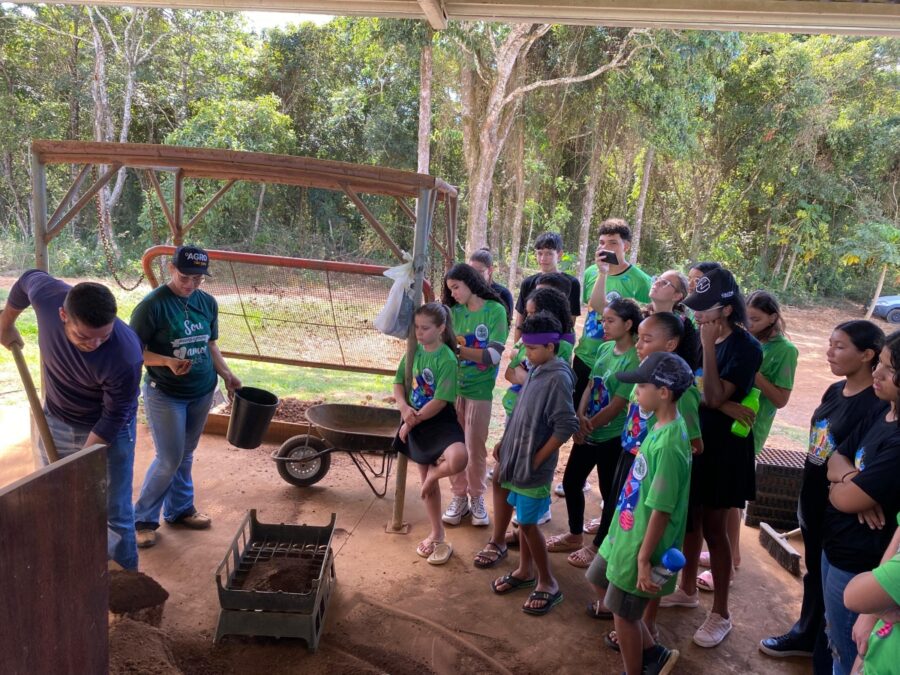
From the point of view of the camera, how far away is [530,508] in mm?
3295

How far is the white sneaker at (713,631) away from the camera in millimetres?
3236

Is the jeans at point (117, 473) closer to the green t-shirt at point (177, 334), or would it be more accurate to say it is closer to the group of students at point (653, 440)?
the green t-shirt at point (177, 334)

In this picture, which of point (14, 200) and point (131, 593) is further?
point (14, 200)

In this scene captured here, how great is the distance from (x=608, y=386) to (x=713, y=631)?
56.2 inches

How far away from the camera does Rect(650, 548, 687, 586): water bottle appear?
2.41 metres

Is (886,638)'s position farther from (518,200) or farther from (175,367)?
(518,200)

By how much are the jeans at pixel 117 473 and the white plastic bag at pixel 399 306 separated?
1611 millimetres

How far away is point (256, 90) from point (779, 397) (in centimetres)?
1883

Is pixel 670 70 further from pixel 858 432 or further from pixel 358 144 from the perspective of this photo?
pixel 858 432

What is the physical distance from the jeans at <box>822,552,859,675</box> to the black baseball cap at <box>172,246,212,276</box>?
142 inches

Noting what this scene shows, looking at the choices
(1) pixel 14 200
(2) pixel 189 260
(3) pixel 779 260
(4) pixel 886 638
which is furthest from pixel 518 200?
(1) pixel 14 200

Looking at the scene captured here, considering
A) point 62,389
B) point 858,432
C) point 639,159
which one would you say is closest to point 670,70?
point 639,159

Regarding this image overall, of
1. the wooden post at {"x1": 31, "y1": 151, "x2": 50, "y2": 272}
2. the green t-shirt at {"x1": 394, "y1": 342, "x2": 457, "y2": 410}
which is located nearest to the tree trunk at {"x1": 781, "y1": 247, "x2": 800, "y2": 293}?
the green t-shirt at {"x1": 394, "y1": 342, "x2": 457, "y2": 410}

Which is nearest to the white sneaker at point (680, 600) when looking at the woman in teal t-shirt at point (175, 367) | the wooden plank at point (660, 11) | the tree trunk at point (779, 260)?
the woman in teal t-shirt at point (175, 367)
